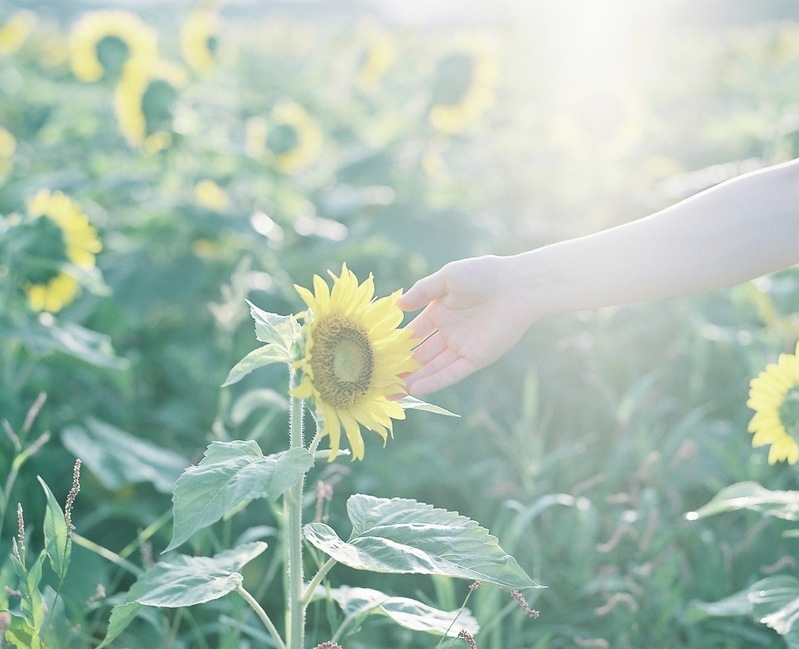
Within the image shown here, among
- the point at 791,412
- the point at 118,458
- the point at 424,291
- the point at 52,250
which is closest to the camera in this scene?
A: the point at 424,291

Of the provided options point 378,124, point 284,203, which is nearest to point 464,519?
point 284,203

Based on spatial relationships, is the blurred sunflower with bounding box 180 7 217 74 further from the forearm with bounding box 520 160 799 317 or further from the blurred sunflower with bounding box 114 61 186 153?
the forearm with bounding box 520 160 799 317

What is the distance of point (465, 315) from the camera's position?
60.6 inches

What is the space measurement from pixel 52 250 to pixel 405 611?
137 centimetres

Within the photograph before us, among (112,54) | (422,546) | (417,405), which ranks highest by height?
(112,54)

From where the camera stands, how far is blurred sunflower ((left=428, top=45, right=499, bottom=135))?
3.53 m

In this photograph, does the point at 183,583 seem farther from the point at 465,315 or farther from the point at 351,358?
the point at 465,315

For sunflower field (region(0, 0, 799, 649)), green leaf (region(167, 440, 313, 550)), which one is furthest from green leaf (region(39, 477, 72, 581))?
green leaf (region(167, 440, 313, 550))

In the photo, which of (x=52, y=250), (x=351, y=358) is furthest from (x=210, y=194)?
(x=351, y=358)

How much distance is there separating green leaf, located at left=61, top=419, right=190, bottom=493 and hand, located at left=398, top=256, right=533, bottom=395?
76 cm

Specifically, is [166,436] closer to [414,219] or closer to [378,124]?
[414,219]

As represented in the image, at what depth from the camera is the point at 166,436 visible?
2.66m

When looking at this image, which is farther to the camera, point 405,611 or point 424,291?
point 424,291

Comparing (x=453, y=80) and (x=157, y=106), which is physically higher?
(x=453, y=80)
